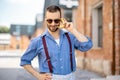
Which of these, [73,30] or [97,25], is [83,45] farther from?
[97,25]

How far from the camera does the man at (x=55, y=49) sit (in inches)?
121

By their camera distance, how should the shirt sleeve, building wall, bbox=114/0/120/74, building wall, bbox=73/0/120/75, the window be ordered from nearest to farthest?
the shirt sleeve < building wall, bbox=114/0/120/74 < building wall, bbox=73/0/120/75 < the window

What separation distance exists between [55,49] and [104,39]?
37.6 ft

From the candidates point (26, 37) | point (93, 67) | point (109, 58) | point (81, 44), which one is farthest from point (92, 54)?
point (26, 37)

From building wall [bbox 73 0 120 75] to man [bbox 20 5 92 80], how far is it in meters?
9.70

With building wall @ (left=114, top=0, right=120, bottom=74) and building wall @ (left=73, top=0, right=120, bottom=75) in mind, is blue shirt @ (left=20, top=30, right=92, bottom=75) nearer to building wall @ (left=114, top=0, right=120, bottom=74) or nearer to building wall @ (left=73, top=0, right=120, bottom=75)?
building wall @ (left=114, top=0, right=120, bottom=74)

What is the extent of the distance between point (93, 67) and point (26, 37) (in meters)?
64.5

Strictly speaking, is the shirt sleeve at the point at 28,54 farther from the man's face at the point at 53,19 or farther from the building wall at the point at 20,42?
the building wall at the point at 20,42

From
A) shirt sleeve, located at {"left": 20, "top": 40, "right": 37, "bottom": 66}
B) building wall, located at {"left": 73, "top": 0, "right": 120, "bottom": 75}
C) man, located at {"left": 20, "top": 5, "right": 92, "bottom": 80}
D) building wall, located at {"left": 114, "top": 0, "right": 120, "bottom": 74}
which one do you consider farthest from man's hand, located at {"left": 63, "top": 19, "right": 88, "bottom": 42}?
building wall, located at {"left": 73, "top": 0, "right": 120, "bottom": 75}

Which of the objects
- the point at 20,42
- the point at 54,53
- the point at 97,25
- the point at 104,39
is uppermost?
the point at 97,25

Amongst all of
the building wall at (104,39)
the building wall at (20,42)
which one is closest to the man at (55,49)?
the building wall at (104,39)

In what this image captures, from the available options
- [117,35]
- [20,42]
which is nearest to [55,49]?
[117,35]

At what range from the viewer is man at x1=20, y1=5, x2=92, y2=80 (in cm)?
308

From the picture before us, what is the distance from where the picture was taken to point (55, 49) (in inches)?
122
